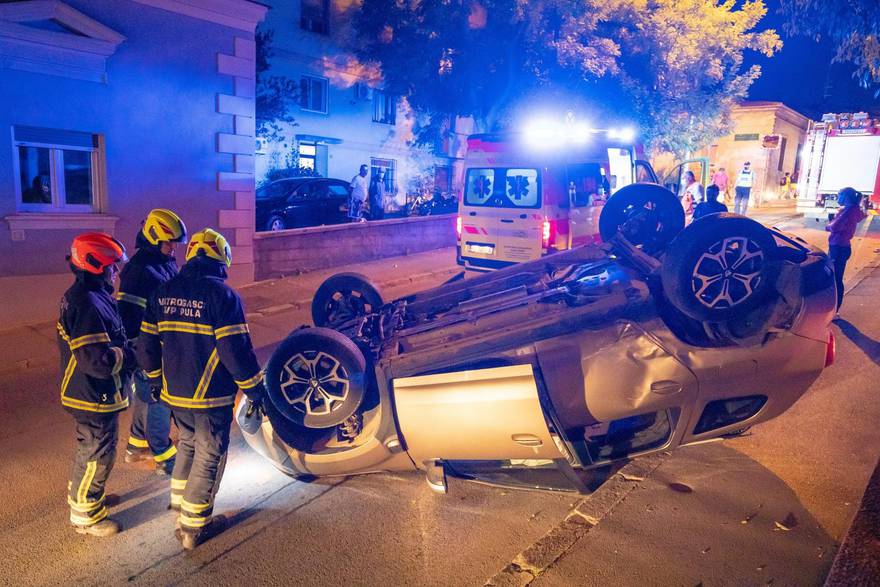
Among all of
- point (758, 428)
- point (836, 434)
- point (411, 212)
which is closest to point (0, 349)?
point (758, 428)

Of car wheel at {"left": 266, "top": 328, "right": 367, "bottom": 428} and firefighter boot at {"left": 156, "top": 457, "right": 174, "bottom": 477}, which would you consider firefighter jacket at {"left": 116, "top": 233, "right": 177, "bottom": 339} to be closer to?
firefighter boot at {"left": 156, "top": 457, "right": 174, "bottom": 477}

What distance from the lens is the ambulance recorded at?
31.7 ft

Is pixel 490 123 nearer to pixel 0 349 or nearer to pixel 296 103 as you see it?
pixel 296 103

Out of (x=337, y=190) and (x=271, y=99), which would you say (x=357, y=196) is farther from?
(x=271, y=99)

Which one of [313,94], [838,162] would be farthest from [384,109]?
[838,162]

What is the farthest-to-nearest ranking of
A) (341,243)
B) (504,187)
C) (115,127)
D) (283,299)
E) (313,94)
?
(313,94), (341,243), (504,187), (283,299), (115,127)

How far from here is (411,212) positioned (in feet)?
69.0

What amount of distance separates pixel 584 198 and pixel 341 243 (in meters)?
4.79

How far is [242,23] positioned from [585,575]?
9.91 metres

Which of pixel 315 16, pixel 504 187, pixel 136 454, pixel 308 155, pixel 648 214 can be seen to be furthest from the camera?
pixel 308 155

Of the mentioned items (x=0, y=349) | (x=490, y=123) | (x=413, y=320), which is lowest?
(x=0, y=349)

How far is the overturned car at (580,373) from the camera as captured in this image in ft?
11.3

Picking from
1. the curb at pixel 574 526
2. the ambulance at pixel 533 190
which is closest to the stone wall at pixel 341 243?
the ambulance at pixel 533 190

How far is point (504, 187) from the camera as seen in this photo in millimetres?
10109
